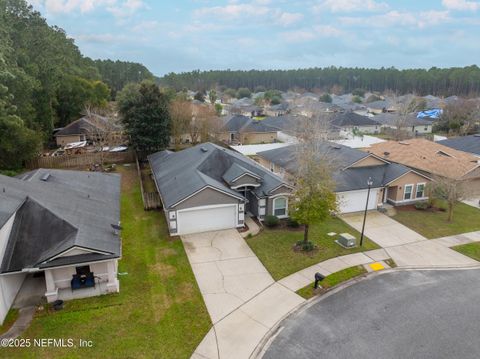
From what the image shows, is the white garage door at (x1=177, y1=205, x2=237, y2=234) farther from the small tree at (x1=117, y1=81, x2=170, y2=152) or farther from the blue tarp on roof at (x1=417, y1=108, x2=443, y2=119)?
the blue tarp on roof at (x1=417, y1=108, x2=443, y2=119)

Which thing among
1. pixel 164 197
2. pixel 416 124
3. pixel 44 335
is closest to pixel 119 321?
pixel 44 335

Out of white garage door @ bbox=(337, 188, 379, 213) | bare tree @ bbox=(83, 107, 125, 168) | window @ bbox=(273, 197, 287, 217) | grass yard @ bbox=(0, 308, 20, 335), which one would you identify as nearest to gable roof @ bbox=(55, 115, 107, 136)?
bare tree @ bbox=(83, 107, 125, 168)

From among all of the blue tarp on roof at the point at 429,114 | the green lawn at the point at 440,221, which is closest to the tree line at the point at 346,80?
the blue tarp on roof at the point at 429,114

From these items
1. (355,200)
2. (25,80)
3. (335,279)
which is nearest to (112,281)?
(335,279)

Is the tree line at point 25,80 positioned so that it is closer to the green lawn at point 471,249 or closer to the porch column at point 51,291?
the porch column at point 51,291

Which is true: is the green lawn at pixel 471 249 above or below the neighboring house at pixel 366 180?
below

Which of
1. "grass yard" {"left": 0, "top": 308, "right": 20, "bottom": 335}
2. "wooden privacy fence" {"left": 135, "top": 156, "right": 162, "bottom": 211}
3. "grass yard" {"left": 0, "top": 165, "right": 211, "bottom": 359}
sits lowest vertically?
"grass yard" {"left": 0, "top": 165, "right": 211, "bottom": 359}

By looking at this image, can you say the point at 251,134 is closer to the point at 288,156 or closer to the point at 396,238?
the point at 288,156
